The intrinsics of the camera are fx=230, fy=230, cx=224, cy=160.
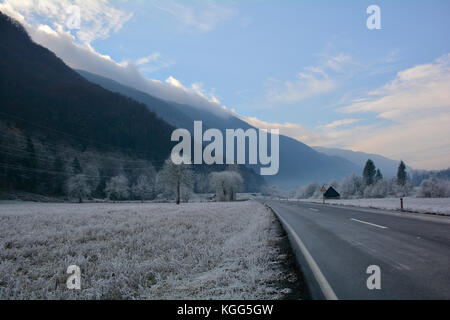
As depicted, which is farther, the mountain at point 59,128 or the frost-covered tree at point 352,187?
→ the frost-covered tree at point 352,187

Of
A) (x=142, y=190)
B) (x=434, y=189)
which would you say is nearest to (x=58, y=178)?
(x=142, y=190)

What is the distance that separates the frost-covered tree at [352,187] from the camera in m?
90.6

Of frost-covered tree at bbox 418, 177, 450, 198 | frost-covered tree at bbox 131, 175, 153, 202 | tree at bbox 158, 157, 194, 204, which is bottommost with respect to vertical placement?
frost-covered tree at bbox 131, 175, 153, 202

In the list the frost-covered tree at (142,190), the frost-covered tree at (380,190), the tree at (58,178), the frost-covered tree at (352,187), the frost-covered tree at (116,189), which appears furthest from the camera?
the frost-covered tree at (352,187)

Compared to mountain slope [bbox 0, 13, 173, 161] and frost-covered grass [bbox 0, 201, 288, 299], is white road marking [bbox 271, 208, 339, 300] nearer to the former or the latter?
frost-covered grass [bbox 0, 201, 288, 299]

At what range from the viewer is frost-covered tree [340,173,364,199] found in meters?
90.6

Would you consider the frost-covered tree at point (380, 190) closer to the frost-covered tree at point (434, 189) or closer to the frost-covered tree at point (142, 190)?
the frost-covered tree at point (434, 189)

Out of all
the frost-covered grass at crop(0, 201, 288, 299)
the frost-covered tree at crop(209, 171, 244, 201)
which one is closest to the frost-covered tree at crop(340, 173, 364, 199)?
the frost-covered tree at crop(209, 171, 244, 201)

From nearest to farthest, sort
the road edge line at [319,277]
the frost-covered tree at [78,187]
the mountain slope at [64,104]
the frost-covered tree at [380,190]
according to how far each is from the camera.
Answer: the road edge line at [319,277], the frost-covered tree at [78,187], the frost-covered tree at [380,190], the mountain slope at [64,104]

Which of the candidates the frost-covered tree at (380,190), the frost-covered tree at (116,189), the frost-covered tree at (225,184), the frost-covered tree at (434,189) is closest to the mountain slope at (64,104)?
the frost-covered tree at (116,189)

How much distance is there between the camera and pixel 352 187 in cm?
9294

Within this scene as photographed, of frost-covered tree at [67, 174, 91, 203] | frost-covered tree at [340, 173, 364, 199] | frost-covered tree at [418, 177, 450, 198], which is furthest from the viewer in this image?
frost-covered tree at [340, 173, 364, 199]

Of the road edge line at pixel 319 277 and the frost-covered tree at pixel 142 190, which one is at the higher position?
the road edge line at pixel 319 277
